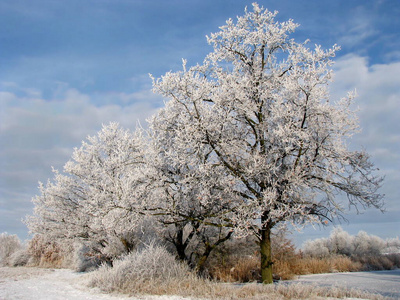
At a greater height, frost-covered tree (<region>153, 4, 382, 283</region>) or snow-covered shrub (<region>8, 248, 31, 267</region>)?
frost-covered tree (<region>153, 4, 382, 283</region>)

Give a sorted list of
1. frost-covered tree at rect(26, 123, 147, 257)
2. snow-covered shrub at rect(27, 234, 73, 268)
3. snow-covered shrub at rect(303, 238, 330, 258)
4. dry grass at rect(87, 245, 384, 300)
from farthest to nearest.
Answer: snow-covered shrub at rect(27, 234, 73, 268), snow-covered shrub at rect(303, 238, 330, 258), frost-covered tree at rect(26, 123, 147, 257), dry grass at rect(87, 245, 384, 300)

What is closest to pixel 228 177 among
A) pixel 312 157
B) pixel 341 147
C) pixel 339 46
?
pixel 312 157

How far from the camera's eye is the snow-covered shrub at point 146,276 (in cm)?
934

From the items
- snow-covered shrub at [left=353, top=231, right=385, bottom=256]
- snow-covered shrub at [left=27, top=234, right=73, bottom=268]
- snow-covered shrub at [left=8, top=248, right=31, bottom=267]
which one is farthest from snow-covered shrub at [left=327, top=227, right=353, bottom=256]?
snow-covered shrub at [left=8, top=248, right=31, bottom=267]

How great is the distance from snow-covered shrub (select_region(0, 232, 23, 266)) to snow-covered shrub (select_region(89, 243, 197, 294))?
23.5m

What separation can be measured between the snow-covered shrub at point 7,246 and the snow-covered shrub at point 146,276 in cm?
2354

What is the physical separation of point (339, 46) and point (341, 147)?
11.3 ft

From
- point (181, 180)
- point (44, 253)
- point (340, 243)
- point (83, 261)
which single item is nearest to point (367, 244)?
point (340, 243)

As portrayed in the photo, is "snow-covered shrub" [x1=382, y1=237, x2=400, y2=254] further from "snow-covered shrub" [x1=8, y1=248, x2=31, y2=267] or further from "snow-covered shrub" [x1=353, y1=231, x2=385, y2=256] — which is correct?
"snow-covered shrub" [x1=8, y1=248, x2=31, y2=267]

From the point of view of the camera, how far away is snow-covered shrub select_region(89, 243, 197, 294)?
934 centimetres

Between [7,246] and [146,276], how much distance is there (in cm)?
2725

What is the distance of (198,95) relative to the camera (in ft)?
35.6

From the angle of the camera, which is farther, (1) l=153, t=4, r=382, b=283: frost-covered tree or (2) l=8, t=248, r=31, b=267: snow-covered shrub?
(2) l=8, t=248, r=31, b=267: snow-covered shrub

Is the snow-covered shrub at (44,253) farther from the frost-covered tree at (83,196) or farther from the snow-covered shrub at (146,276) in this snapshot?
the snow-covered shrub at (146,276)
